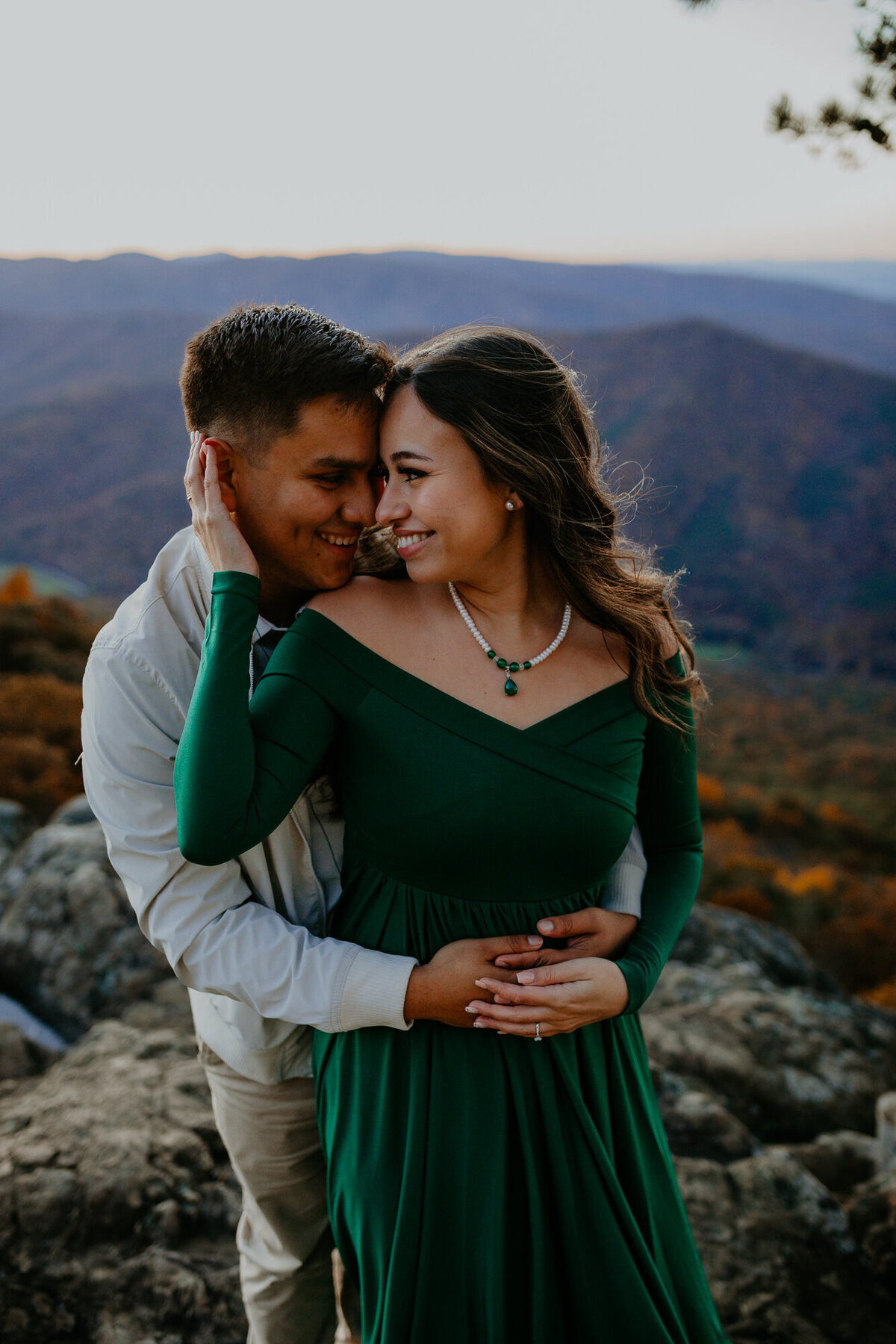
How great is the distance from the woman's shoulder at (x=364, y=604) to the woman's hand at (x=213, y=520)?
0.15m

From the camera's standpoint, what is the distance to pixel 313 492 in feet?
5.56

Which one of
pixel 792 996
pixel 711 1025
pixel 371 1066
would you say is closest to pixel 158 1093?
pixel 371 1066

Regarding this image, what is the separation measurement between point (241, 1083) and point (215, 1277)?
0.69 m

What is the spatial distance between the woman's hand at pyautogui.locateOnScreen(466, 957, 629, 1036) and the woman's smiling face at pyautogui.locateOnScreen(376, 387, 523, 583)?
68 cm

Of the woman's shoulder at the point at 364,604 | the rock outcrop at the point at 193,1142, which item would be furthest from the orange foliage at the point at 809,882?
the woman's shoulder at the point at 364,604

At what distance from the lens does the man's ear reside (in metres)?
1.69

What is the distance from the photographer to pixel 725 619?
37.6 meters

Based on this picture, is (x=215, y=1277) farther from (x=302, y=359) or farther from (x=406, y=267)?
(x=406, y=267)

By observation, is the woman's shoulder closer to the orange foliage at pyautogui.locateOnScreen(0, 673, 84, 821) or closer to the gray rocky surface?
the gray rocky surface

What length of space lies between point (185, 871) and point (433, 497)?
0.75 metres

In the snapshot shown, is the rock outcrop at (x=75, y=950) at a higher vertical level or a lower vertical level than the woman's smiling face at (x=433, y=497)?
lower

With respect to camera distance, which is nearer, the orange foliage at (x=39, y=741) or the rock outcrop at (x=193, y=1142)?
the rock outcrop at (x=193, y=1142)

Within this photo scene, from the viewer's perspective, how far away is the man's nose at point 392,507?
1.58 metres

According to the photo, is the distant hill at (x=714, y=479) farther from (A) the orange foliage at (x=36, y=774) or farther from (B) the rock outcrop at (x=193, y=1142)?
(B) the rock outcrop at (x=193, y=1142)
